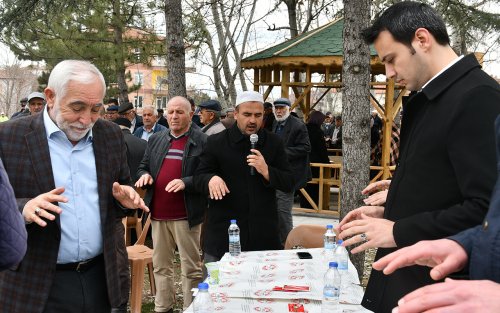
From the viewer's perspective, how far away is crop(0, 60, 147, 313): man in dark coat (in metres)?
2.56

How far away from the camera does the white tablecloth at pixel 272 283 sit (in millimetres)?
2889

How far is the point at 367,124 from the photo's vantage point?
5.11m

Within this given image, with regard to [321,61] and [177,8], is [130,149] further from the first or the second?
[321,61]

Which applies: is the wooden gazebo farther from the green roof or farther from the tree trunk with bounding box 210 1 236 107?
the tree trunk with bounding box 210 1 236 107

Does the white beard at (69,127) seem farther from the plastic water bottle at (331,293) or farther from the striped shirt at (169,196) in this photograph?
the striped shirt at (169,196)

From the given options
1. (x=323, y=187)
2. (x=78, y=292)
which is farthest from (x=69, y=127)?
(x=323, y=187)

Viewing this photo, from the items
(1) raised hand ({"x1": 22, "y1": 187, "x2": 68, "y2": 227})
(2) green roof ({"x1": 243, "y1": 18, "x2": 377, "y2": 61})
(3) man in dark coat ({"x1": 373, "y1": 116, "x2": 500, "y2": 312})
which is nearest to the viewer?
(3) man in dark coat ({"x1": 373, "y1": 116, "x2": 500, "y2": 312})

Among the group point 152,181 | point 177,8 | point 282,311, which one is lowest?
point 282,311

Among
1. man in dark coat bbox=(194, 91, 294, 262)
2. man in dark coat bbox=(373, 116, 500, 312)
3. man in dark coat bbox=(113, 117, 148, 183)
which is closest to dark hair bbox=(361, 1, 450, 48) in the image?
man in dark coat bbox=(373, 116, 500, 312)

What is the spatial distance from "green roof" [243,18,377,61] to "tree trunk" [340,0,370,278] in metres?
3.98

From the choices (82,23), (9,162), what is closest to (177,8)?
(9,162)

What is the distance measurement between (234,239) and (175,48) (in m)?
4.61

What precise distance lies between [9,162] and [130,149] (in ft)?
13.2

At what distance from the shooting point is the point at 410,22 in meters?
2.13
